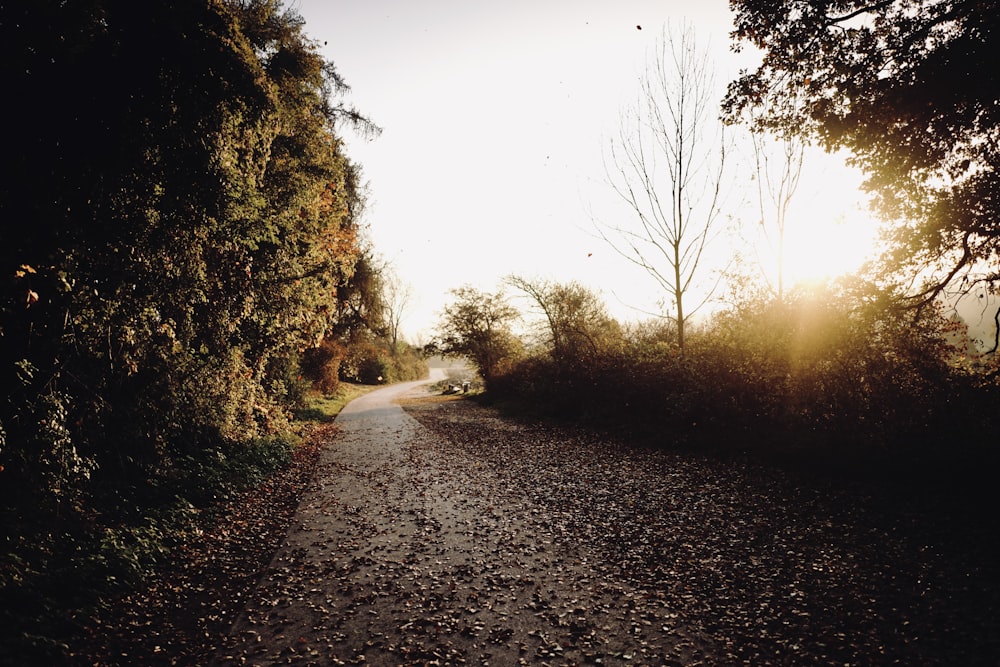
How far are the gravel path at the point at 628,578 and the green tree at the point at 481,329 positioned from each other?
70.5 feet

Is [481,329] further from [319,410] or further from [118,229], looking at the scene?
[118,229]

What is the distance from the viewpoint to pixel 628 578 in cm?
580

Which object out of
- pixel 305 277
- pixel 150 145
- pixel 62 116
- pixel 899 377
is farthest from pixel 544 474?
pixel 62 116

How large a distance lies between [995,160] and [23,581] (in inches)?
566

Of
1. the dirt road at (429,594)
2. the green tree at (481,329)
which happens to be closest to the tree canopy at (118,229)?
the dirt road at (429,594)

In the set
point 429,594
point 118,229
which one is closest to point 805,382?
point 429,594

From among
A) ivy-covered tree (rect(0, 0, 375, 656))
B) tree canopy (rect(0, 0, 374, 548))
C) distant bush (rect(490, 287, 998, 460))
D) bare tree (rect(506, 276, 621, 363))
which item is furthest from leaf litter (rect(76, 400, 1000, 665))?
bare tree (rect(506, 276, 621, 363))

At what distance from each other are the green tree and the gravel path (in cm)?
2149

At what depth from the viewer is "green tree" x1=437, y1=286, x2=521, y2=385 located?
31.6m

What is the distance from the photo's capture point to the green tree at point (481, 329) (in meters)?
31.6

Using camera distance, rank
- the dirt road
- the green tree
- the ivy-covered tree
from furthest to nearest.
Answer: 1. the green tree
2. the ivy-covered tree
3. the dirt road

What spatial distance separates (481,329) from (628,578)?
88.4 ft

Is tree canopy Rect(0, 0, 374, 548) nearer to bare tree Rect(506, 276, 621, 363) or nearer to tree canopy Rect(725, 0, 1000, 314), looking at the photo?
tree canopy Rect(725, 0, 1000, 314)

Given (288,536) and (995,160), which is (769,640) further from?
(995,160)
